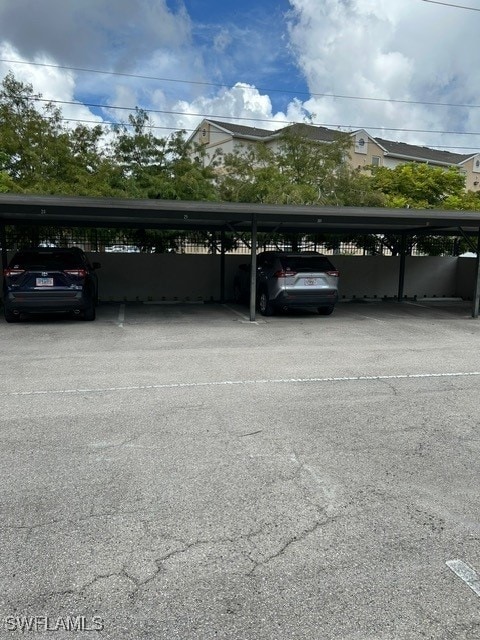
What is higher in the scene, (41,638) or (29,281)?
(29,281)

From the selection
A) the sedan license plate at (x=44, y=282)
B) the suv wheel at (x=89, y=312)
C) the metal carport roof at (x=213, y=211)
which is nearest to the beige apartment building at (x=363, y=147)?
the metal carport roof at (x=213, y=211)

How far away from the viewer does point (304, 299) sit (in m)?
11.3

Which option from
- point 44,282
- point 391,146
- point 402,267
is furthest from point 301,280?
point 391,146

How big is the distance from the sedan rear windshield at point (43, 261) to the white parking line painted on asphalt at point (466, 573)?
29.8ft

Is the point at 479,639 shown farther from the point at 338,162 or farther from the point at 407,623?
the point at 338,162

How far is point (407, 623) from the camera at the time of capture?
2.23 meters

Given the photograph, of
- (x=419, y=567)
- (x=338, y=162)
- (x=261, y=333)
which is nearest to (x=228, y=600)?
(x=419, y=567)

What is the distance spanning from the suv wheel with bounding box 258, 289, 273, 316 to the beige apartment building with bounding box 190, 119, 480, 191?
21.7 meters

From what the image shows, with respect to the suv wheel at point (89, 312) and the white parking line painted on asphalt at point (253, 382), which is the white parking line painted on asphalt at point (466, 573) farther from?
the suv wheel at point (89, 312)

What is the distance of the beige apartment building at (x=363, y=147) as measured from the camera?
120 feet

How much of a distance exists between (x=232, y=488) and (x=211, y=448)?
0.70 meters

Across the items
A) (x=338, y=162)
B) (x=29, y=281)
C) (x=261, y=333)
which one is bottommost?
(x=261, y=333)

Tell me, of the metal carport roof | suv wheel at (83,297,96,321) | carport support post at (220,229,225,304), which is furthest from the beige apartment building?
suv wheel at (83,297,96,321)

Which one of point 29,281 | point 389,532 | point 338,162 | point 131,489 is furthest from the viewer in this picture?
point 338,162
